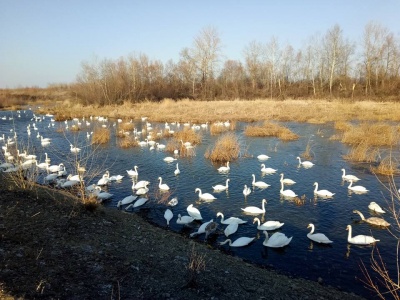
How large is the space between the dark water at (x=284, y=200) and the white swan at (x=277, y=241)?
0.16m

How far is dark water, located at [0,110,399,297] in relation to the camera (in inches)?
332

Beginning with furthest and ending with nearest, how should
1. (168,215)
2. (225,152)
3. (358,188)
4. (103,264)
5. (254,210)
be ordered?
1. (225,152)
2. (358,188)
3. (254,210)
4. (168,215)
5. (103,264)

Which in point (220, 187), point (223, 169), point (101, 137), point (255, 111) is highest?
point (255, 111)

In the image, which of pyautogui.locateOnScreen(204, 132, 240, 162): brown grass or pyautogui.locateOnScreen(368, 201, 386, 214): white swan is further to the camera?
pyautogui.locateOnScreen(204, 132, 240, 162): brown grass

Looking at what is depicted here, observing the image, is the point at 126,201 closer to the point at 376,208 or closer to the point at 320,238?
the point at 320,238

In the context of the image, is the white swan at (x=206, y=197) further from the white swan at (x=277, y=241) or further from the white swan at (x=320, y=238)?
the white swan at (x=320, y=238)

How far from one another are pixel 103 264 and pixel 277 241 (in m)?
4.98

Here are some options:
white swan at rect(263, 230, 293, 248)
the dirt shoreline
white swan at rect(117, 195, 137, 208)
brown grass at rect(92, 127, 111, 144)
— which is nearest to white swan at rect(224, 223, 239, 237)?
the dirt shoreline

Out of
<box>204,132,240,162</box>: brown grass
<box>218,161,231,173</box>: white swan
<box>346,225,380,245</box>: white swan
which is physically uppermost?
<box>204,132,240,162</box>: brown grass

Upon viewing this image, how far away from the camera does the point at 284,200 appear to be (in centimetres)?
1255

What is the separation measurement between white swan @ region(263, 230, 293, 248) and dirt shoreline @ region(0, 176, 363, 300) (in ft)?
4.42

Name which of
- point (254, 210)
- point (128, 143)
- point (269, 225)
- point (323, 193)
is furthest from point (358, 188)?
point (128, 143)

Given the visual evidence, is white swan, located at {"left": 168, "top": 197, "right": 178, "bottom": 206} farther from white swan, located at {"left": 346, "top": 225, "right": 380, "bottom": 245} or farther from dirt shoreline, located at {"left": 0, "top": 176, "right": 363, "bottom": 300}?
white swan, located at {"left": 346, "top": 225, "right": 380, "bottom": 245}

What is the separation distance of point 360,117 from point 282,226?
2677cm
